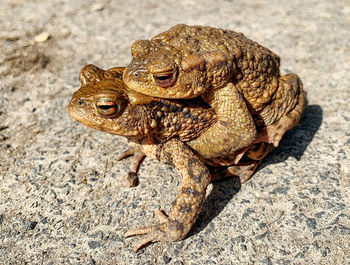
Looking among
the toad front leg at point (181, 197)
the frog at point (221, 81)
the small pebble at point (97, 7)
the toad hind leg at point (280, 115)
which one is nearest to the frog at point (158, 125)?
the toad front leg at point (181, 197)

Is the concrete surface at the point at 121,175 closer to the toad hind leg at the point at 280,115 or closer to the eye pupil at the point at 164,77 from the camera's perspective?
the toad hind leg at the point at 280,115

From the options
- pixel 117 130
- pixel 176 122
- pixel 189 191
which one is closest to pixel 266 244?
pixel 189 191

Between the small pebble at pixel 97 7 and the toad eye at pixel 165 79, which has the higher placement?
the toad eye at pixel 165 79

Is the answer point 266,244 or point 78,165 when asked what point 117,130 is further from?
point 266,244

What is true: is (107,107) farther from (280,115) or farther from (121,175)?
(280,115)

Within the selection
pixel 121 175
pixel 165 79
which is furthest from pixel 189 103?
pixel 121 175

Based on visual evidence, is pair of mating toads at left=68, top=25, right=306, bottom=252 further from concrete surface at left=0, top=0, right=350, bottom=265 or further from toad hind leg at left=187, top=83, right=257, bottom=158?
concrete surface at left=0, top=0, right=350, bottom=265

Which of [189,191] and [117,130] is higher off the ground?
[117,130]
